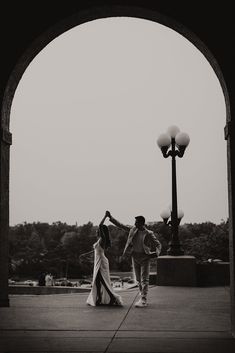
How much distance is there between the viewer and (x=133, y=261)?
11.0 meters

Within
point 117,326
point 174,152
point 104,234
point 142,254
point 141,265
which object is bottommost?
point 117,326

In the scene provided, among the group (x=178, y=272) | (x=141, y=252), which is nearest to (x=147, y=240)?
(x=141, y=252)

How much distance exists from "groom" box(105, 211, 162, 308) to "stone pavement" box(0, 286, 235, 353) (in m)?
→ 0.43

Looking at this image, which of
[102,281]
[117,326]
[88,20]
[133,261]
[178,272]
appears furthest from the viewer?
[178,272]

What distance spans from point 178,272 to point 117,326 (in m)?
7.94

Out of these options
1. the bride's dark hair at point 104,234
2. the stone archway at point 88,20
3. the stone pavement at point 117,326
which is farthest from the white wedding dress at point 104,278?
the stone archway at point 88,20

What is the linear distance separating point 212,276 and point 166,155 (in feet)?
13.9

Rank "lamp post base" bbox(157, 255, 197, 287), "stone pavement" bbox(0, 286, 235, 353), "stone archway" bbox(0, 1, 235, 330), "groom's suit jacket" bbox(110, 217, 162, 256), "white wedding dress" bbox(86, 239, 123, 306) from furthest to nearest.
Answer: "lamp post base" bbox(157, 255, 197, 287) < "white wedding dress" bbox(86, 239, 123, 306) < "groom's suit jacket" bbox(110, 217, 162, 256) < "stone archway" bbox(0, 1, 235, 330) < "stone pavement" bbox(0, 286, 235, 353)

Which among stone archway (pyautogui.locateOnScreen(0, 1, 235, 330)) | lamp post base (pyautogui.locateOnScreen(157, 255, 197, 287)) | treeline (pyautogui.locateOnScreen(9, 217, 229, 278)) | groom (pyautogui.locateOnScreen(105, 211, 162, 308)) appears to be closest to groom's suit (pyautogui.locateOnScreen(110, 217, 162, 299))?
groom (pyautogui.locateOnScreen(105, 211, 162, 308))

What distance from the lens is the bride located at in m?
10.9

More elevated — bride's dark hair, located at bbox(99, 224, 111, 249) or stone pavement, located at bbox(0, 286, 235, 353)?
bride's dark hair, located at bbox(99, 224, 111, 249)

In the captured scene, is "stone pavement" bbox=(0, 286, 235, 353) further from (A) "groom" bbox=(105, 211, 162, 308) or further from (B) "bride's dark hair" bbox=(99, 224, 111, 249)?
(B) "bride's dark hair" bbox=(99, 224, 111, 249)

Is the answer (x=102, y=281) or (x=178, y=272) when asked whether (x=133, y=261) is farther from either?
(x=178, y=272)

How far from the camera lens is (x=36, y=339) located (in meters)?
7.00
